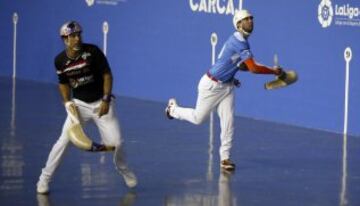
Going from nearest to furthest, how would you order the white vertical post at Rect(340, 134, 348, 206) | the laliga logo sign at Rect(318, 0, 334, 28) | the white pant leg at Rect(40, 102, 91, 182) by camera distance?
the white pant leg at Rect(40, 102, 91, 182)
the white vertical post at Rect(340, 134, 348, 206)
the laliga logo sign at Rect(318, 0, 334, 28)

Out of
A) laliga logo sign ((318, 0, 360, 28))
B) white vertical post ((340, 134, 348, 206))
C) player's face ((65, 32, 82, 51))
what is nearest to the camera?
player's face ((65, 32, 82, 51))

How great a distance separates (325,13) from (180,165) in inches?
151

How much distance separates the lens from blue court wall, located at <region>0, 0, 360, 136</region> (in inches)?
591

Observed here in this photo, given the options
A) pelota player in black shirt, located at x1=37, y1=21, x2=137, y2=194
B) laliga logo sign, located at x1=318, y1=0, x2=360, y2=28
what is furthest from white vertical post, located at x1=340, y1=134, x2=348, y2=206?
pelota player in black shirt, located at x1=37, y1=21, x2=137, y2=194

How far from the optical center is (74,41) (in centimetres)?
1034

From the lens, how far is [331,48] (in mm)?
15016

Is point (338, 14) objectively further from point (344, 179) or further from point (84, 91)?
point (84, 91)

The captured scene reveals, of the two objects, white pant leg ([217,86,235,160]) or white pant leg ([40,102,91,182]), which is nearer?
white pant leg ([40,102,91,182])

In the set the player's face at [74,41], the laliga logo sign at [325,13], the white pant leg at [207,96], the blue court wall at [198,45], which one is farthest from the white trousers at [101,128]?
the laliga logo sign at [325,13]

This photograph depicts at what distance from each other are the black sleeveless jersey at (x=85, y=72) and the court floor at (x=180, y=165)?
0.99m

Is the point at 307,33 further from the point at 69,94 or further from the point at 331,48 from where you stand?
the point at 69,94

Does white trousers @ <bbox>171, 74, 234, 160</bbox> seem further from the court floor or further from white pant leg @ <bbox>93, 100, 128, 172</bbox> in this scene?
white pant leg @ <bbox>93, 100, 128, 172</bbox>

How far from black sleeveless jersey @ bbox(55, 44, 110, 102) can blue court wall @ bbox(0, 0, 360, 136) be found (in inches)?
205

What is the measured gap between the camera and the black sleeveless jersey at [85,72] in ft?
34.2
